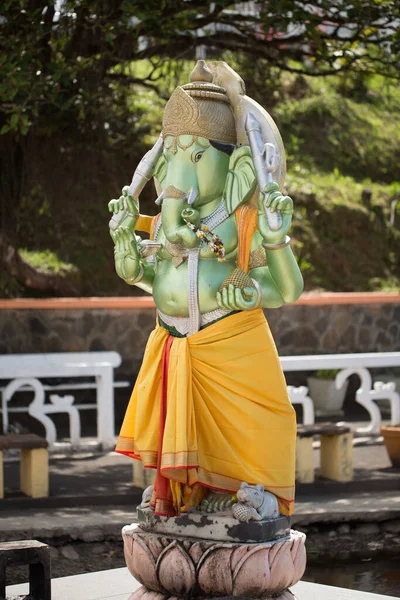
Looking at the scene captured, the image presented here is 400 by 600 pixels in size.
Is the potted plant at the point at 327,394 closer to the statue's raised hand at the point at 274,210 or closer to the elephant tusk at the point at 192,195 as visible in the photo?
the elephant tusk at the point at 192,195

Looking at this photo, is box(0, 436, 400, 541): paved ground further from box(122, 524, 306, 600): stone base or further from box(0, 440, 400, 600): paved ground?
box(122, 524, 306, 600): stone base

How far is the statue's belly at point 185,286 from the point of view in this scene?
4.64 metres

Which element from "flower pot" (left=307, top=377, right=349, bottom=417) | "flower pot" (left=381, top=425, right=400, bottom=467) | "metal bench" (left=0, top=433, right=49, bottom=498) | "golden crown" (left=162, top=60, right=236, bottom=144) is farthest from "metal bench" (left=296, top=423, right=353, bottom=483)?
"flower pot" (left=307, top=377, right=349, bottom=417)

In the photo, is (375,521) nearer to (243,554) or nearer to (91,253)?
(243,554)

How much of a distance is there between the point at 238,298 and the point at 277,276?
20cm

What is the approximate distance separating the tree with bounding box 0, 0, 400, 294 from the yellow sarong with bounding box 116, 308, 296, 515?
16.3 feet

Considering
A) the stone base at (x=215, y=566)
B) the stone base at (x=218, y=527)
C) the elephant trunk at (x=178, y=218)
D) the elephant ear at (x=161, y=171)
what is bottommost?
the stone base at (x=215, y=566)

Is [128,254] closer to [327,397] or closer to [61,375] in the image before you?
[61,375]

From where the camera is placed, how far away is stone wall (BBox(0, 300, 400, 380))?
12258mm

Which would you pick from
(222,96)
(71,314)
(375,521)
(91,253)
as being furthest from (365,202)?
(222,96)

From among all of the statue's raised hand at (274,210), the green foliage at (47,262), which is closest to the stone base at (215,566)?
the statue's raised hand at (274,210)

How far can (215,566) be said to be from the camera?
4.45 metres

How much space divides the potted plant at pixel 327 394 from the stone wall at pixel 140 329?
33.0 inches

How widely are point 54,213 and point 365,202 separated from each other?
5.68m
